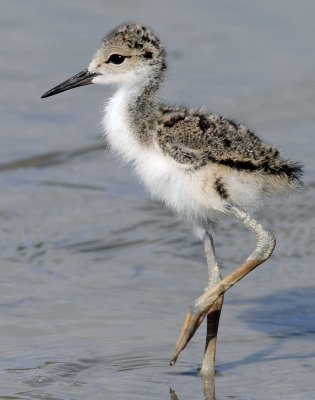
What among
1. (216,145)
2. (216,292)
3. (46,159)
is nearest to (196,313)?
(216,292)

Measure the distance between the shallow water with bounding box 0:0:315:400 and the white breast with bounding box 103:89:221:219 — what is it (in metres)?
0.71

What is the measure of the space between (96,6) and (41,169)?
2598 millimetres

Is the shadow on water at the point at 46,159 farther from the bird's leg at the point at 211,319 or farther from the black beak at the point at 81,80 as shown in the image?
the bird's leg at the point at 211,319

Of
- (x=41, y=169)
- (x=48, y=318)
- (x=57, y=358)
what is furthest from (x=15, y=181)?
(x=57, y=358)

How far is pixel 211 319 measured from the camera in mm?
5207

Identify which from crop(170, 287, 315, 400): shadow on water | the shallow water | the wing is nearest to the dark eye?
the wing

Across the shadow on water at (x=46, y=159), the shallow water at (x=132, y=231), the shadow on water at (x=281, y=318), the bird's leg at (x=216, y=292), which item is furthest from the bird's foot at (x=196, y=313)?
the shadow on water at (x=46, y=159)

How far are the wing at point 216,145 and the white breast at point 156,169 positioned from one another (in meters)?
0.06

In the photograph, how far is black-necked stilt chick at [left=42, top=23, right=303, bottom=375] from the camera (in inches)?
191

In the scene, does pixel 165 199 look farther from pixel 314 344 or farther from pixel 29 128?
pixel 29 128

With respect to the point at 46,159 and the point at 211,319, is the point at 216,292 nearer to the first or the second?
the point at 211,319

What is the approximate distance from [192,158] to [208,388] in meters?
0.91

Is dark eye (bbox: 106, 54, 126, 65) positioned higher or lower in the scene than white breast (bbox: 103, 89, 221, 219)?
higher

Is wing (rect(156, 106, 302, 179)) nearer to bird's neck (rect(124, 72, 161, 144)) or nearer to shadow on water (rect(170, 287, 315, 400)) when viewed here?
bird's neck (rect(124, 72, 161, 144))
